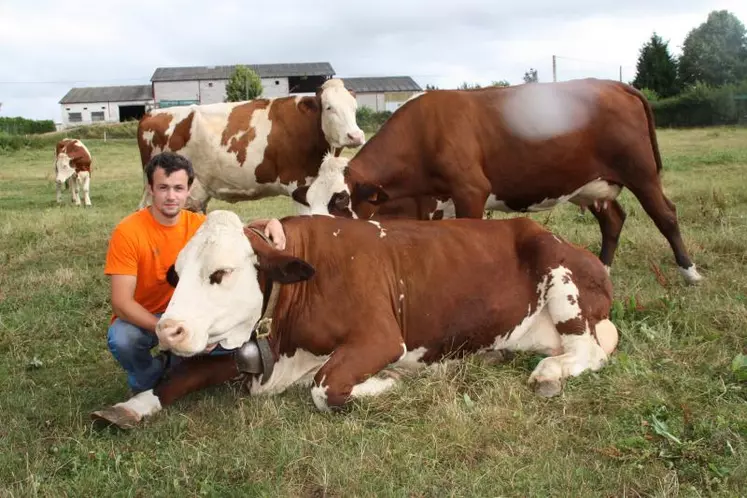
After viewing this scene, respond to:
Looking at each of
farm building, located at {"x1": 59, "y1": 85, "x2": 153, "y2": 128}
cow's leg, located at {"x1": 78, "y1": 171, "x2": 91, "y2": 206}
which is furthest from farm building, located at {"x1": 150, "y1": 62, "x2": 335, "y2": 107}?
cow's leg, located at {"x1": 78, "y1": 171, "x2": 91, "y2": 206}

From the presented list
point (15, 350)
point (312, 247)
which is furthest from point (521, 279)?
point (15, 350)

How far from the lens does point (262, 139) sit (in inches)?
349

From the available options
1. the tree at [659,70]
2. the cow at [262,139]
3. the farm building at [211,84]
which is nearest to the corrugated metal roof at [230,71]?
the farm building at [211,84]

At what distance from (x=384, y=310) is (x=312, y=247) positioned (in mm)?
560

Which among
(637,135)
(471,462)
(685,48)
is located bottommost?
(471,462)

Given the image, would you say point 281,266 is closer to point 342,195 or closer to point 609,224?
point 342,195

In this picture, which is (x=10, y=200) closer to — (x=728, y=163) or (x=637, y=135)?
(x=637, y=135)

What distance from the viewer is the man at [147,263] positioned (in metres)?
3.99

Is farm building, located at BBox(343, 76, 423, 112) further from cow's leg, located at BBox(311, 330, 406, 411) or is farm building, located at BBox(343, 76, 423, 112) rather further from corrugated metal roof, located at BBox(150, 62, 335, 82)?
cow's leg, located at BBox(311, 330, 406, 411)

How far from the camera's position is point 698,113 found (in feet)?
133

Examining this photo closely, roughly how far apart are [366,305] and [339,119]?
4.87m

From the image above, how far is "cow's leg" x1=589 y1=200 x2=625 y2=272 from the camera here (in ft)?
23.5

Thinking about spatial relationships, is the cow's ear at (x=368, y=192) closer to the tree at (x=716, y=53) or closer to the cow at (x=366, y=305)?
the cow at (x=366, y=305)

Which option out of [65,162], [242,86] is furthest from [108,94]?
[65,162]
